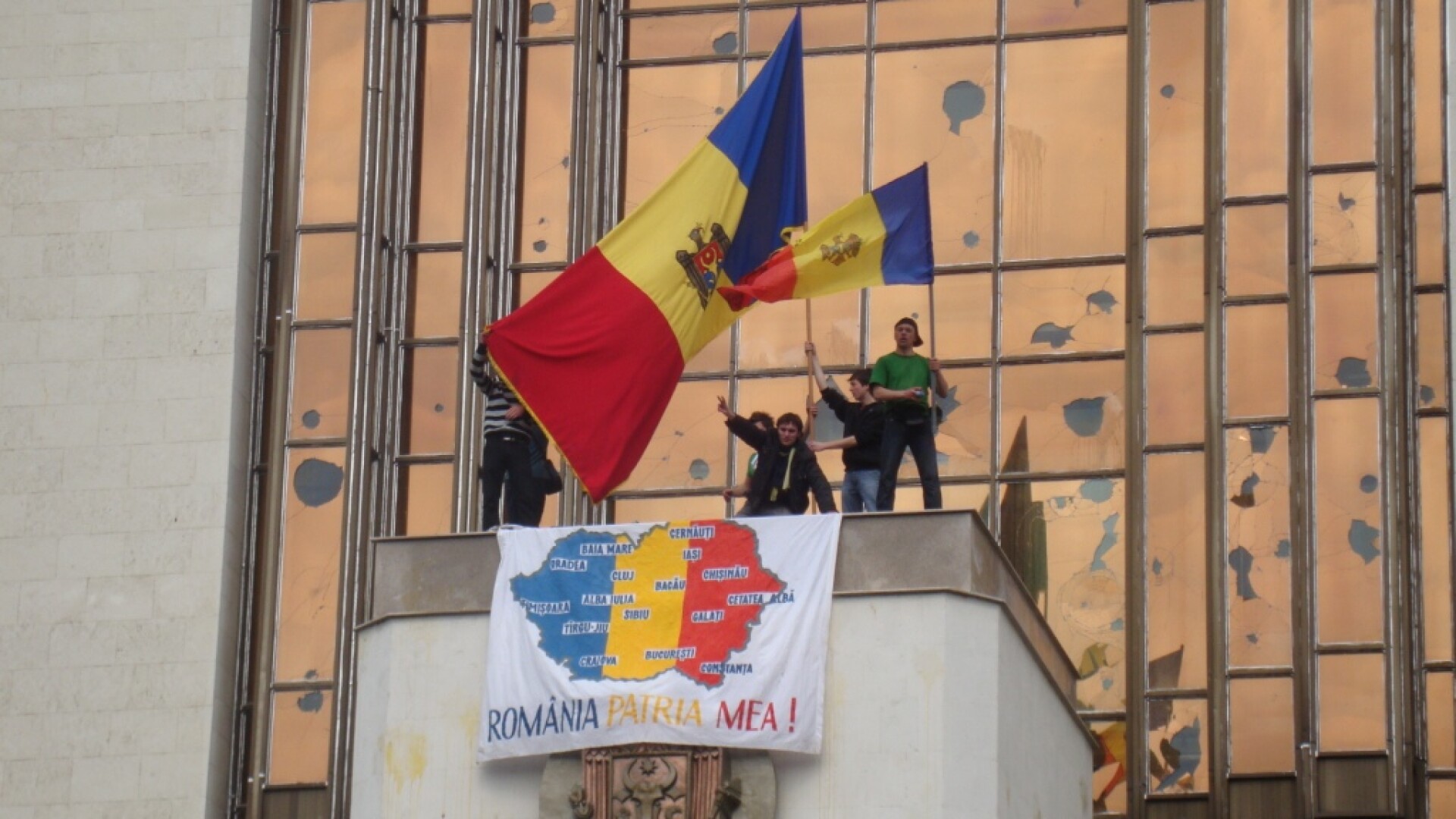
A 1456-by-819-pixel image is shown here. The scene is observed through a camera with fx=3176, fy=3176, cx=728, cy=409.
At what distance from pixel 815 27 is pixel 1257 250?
5.22 meters

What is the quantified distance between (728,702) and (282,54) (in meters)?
11.3

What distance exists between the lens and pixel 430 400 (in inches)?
1209

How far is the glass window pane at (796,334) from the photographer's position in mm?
31156

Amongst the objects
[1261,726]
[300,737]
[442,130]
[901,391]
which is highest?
[442,130]

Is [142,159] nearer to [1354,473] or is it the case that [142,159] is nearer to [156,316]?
[156,316]

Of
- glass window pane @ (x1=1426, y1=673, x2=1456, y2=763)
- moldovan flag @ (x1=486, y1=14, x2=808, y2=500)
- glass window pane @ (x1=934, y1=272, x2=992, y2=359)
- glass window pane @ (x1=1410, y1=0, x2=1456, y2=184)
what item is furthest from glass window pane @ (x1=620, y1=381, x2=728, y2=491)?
glass window pane @ (x1=1426, y1=673, x2=1456, y2=763)

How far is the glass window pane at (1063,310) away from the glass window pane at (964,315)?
6.4 inches

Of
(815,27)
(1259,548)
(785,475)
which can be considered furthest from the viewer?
(815,27)

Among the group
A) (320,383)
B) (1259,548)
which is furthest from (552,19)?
(1259,548)

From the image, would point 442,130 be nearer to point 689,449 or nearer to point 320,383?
point 320,383

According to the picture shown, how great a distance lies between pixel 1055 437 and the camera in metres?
30.4

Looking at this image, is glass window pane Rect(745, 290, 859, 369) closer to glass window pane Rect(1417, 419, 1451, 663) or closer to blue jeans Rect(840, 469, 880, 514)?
blue jeans Rect(840, 469, 880, 514)

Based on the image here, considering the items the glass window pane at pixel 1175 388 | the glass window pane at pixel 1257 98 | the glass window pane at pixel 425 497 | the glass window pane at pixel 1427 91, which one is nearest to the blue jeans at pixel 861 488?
the glass window pane at pixel 1175 388

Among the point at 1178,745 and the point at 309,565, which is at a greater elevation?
the point at 309,565
